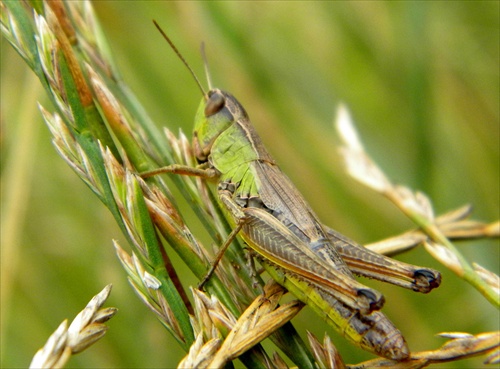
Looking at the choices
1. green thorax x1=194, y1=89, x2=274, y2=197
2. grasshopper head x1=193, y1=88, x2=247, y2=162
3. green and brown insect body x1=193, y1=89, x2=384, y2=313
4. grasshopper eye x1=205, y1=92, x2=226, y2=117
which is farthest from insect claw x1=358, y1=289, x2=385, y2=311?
grasshopper eye x1=205, y1=92, x2=226, y2=117

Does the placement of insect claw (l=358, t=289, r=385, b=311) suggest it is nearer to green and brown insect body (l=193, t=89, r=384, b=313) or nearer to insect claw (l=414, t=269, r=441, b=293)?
green and brown insect body (l=193, t=89, r=384, b=313)

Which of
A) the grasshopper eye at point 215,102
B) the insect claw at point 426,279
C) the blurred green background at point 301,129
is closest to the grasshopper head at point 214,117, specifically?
the grasshopper eye at point 215,102

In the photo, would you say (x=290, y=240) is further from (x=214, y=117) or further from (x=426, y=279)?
(x=214, y=117)

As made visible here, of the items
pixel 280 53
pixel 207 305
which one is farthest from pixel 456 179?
pixel 207 305

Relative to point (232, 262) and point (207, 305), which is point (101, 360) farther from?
point (207, 305)

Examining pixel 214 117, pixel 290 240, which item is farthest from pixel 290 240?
pixel 214 117
